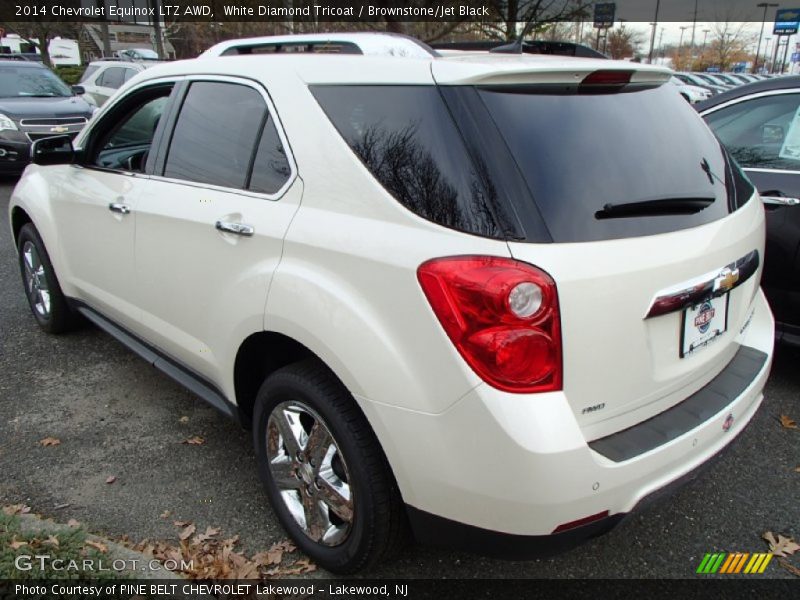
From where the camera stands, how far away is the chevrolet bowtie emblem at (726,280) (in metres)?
2.13

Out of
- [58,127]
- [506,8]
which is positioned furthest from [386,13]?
[58,127]

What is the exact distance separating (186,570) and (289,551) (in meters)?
0.39

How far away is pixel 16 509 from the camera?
262cm

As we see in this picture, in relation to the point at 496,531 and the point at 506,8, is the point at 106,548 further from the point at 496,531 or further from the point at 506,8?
the point at 506,8

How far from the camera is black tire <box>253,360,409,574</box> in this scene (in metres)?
2.07

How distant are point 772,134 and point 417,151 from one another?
281 centimetres

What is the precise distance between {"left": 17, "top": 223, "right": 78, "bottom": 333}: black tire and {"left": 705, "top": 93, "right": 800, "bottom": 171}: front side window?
4.22m

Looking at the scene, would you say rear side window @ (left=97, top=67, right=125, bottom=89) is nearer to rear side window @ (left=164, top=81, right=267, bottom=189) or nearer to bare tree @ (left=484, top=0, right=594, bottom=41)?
bare tree @ (left=484, top=0, right=594, bottom=41)

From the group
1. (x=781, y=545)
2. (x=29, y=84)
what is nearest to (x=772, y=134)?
(x=781, y=545)

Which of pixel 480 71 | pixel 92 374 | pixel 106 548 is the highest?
pixel 480 71

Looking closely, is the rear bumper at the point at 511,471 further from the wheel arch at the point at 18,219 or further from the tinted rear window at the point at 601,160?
the wheel arch at the point at 18,219

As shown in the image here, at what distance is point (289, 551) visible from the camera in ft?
8.41

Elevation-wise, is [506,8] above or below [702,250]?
above

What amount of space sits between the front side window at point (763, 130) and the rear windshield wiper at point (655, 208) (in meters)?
1.85
